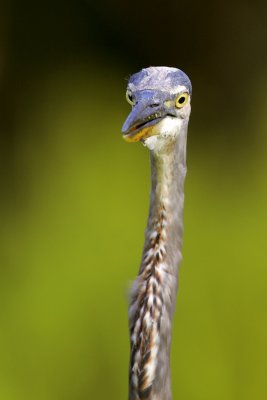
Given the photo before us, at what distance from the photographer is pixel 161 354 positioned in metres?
1.12

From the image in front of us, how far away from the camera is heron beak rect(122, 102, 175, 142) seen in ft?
3.33

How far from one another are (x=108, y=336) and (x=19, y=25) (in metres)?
1.00

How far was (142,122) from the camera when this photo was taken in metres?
1.03

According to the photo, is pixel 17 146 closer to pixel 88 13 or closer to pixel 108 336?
pixel 88 13

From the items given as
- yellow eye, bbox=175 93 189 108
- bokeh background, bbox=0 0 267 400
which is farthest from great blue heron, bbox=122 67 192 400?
bokeh background, bbox=0 0 267 400

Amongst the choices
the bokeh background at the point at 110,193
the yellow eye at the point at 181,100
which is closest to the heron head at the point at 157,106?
the yellow eye at the point at 181,100

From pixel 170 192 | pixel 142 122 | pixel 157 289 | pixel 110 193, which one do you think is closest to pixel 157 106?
pixel 142 122

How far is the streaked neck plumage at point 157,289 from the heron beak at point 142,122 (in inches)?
2.7

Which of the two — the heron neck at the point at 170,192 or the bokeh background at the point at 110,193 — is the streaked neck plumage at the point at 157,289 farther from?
the bokeh background at the point at 110,193

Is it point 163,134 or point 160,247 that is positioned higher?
point 163,134

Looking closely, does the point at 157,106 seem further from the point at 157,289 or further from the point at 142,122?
the point at 157,289

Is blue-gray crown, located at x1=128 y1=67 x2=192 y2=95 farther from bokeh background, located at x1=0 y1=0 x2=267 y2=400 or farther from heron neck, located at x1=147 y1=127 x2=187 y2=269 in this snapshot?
bokeh background, located at x1=0 y1=0 x2=267 y2=400

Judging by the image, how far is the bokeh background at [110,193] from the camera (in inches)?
90.9

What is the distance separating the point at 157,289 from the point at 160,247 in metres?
0.06
